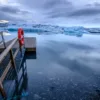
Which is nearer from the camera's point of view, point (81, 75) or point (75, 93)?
point (75, 93)

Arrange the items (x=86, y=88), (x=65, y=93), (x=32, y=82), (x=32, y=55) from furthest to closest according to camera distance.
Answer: (x=32, y=55) → (x=32, y=82) → (x=86, y=88) → (x=65, y=93)

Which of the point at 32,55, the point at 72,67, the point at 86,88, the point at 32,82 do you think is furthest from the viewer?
the point at 32,55

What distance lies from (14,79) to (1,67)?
0.93 meters

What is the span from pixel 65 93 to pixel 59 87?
0.49m

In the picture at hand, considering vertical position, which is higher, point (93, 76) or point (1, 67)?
point (1, 67)

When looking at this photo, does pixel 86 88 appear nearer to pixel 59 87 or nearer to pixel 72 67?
pixel 59 87

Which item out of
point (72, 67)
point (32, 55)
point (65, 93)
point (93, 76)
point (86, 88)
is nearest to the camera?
point (65, 93)

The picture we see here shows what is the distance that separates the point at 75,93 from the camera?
17.5 ft

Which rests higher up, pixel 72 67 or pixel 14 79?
pixel 14 79

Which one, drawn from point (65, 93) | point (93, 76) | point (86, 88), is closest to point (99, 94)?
point (86, 88)

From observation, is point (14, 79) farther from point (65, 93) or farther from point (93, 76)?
point (93, 76)

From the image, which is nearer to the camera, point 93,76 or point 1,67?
point 1,67

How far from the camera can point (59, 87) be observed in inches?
227

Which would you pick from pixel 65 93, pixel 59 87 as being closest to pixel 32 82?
pixel 59 87
